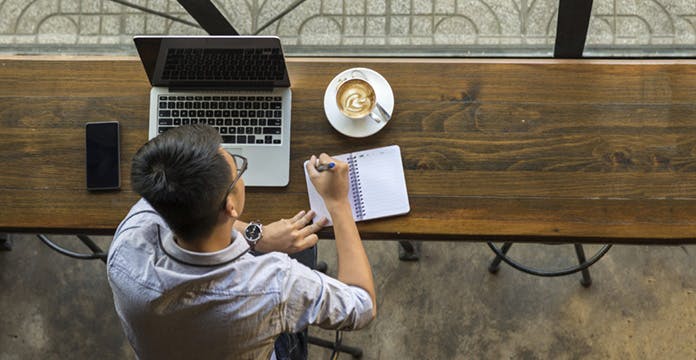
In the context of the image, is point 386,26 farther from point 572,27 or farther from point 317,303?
point 317,303

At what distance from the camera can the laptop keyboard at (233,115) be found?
1729mm

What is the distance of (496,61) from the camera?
1.76 m

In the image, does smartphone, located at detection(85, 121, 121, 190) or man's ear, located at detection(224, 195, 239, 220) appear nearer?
man's ear, located at detection(224, 195, 239, 220)

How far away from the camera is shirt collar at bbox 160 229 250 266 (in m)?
1.33

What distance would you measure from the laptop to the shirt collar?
377 millimetres

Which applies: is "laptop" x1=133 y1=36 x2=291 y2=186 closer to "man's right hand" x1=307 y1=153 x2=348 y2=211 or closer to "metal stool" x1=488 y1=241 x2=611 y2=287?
"man's right hand" x1=307 y1=153 x2=348 y2=211

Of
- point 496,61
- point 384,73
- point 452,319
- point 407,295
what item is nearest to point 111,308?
point 407,295

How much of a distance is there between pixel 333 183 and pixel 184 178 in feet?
1.67

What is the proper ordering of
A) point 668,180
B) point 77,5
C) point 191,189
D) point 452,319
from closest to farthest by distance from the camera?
point 191,189 < point 668,180 < point 452,319 < point 77,5

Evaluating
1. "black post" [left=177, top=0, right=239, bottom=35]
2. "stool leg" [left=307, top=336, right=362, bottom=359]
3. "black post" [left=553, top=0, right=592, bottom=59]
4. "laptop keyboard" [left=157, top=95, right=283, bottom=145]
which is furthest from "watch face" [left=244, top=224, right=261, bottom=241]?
"black post" [left=553, top=0, right=592, bottom=59]

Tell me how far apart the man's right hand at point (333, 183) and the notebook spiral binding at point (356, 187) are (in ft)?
0.14

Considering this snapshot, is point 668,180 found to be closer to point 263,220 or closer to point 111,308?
point 263,220

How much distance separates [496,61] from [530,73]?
4.1 inches

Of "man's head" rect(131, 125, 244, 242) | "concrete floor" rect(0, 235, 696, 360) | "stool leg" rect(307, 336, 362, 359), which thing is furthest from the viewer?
"concrete floor" rect(0, 235, 696, 360)
